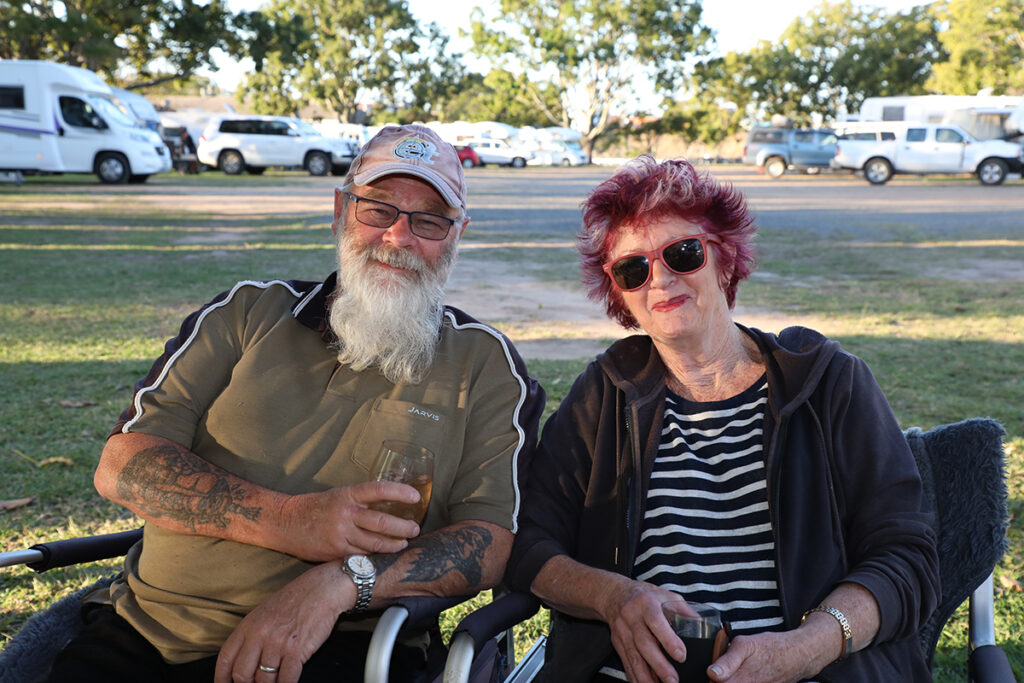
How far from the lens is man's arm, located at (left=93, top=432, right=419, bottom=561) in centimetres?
212

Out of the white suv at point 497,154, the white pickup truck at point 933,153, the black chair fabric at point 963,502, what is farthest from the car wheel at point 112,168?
the black chair fabric at point 963,502

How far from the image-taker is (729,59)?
60.8 m

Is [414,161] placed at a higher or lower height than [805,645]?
higher

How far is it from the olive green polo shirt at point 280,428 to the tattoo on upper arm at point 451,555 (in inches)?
2.1

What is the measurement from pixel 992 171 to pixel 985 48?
70.1ft

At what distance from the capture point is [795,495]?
2.15 metres

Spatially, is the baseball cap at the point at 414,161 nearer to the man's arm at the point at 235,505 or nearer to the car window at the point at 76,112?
the man's arm at the point at 235,505

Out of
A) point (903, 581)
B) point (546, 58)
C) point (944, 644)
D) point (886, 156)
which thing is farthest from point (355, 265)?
point (546, 58)

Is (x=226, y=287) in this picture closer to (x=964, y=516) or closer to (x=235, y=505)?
(x=235, y=505)

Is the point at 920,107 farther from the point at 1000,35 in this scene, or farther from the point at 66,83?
the point at 66,83

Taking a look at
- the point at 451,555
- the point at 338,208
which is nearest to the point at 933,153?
the point at 338,208

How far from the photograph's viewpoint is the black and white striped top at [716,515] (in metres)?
2.17

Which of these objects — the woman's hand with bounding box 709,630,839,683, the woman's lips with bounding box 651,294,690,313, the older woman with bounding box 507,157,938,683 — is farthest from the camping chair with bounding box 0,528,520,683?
the woman's lips with bounding box 651,294,690,313

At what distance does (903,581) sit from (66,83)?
2619 cm
